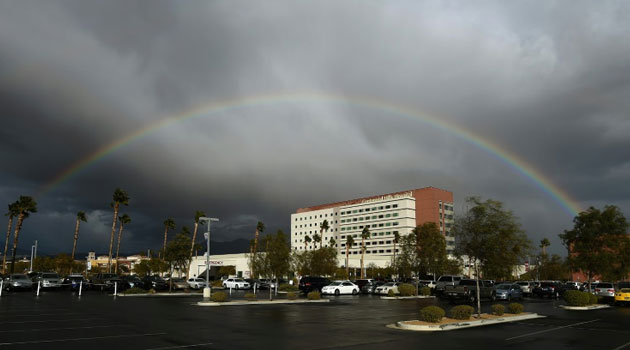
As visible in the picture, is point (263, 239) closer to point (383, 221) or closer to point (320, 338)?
point (320, 338)

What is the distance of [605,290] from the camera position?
40156 mm

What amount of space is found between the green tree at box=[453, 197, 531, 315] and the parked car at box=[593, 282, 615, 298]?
22.8m

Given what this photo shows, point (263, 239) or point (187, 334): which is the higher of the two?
point (263, 239)

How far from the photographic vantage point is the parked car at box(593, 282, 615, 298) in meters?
39.8

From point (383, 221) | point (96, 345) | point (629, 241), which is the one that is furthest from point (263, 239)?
point (383, 221)

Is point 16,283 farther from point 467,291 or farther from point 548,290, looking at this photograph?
point 548,290

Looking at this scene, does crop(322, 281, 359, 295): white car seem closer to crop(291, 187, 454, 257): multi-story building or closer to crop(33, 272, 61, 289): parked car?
crop(33, 272, 61, 289): parked car

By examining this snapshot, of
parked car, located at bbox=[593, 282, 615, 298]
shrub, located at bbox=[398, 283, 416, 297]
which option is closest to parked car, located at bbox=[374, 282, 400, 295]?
shrub, located at bbox=[398, 283, 416, 297]

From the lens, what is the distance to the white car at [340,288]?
47562 millimetres

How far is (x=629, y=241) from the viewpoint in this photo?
38.0 m

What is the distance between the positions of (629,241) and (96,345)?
136 feet

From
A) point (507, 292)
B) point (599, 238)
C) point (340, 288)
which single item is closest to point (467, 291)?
point (507, 292)

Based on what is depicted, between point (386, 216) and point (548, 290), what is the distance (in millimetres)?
117877

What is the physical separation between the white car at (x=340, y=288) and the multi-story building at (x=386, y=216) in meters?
104
